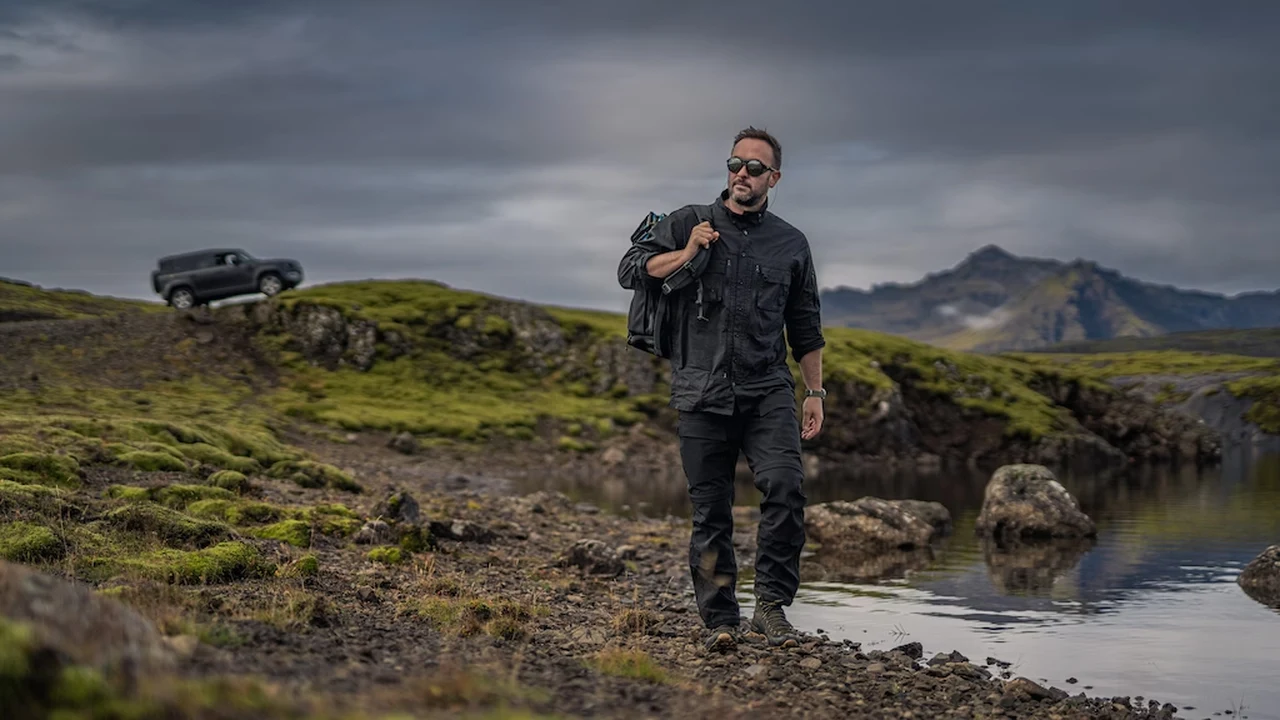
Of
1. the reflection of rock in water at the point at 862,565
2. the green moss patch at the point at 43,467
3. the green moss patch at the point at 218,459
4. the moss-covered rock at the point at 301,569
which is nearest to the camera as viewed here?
the moss-covered rock at the point at 301,569

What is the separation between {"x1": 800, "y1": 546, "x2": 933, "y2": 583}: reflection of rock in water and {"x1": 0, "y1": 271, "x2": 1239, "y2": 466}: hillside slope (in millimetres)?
29363

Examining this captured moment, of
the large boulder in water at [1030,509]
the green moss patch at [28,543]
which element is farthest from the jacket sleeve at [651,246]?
the large boulder in water at [1030,509]

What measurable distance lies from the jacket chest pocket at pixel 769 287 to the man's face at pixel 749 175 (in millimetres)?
689

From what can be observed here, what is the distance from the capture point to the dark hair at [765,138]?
35.3 ft

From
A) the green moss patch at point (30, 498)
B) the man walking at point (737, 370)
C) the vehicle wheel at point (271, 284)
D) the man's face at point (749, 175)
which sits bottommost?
the green moss patch at point (30, 498)

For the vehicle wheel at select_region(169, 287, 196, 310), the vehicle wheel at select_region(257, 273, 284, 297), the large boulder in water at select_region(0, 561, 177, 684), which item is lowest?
the large boulder in water at select_region(0, 561, 177, 684)

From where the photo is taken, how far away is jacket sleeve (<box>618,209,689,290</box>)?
35.9ft

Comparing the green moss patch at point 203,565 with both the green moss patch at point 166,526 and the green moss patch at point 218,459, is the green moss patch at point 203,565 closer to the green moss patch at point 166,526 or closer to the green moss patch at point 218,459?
the green moss patch at point 166,526

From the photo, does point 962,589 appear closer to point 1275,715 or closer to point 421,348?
point 1275,715

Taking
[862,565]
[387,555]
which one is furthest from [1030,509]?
[387,555]

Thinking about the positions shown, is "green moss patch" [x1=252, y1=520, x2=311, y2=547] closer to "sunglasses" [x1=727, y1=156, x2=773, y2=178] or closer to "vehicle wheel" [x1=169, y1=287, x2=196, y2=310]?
"sunglasses" [x1=727, y1=156, x2=773, y2=178]

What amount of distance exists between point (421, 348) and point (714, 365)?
74.3 meters

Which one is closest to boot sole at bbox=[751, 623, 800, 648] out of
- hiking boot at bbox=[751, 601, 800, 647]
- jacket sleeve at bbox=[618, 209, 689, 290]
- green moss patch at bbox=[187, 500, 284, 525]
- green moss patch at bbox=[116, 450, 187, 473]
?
hiking boot at bbox=[751, 601, 800, 647]

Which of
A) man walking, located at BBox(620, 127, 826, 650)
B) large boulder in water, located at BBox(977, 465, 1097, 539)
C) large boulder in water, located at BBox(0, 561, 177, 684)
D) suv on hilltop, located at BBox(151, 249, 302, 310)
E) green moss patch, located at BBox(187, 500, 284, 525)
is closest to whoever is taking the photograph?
large boulder in water, located at BBox(0, 561, 177, 684)
